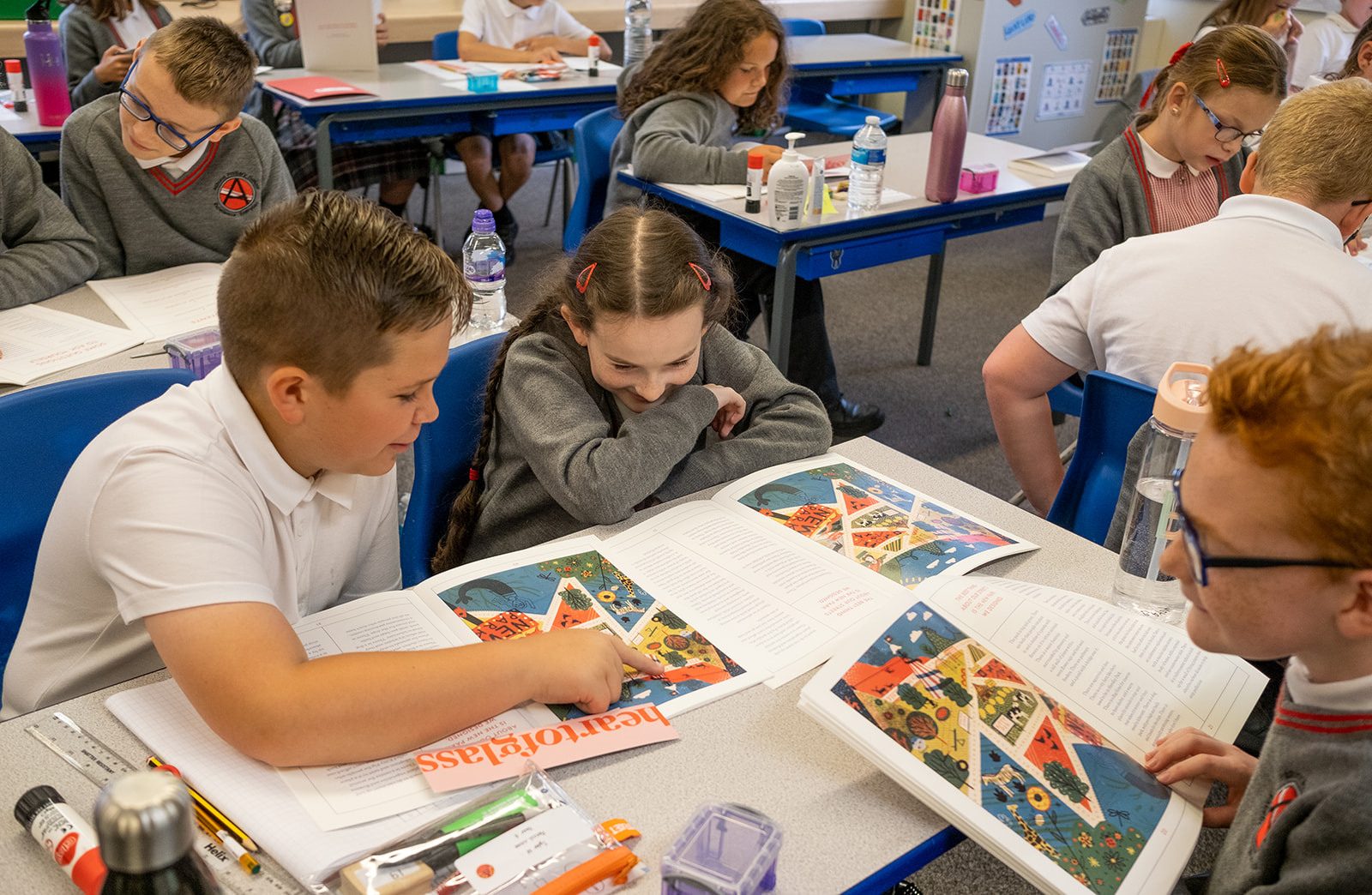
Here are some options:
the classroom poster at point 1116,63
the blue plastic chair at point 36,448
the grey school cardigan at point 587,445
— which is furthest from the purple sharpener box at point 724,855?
the classroom poster at point 1116,63

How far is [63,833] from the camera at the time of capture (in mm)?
847

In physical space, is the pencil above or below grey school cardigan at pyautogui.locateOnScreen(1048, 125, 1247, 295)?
below

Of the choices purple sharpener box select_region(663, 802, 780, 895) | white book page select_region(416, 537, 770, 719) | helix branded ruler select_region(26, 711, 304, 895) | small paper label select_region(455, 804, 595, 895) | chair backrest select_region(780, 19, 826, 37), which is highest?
chair backrest select_region(780, 19, 826, 37)

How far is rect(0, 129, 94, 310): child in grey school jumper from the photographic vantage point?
2.08 metres

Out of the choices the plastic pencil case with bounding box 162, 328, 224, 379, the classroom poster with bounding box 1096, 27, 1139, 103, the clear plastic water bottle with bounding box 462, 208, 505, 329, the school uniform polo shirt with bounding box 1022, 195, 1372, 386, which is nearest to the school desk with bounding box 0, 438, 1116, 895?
the plastic pencil case with bounding box 162, 328, 224, 379

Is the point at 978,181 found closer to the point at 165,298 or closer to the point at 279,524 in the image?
the point at 165,298

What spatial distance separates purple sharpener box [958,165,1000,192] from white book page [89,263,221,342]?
196cm

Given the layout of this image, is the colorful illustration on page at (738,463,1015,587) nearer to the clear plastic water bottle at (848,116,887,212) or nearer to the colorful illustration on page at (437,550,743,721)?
the colorful illustration on page at (437,550,743,721)

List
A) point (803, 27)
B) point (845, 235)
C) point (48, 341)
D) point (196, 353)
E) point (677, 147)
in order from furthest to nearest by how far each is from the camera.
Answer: point (803, 27)
point (677, 147)
point (845, 235)
point (48, 341)
point (196, 353)

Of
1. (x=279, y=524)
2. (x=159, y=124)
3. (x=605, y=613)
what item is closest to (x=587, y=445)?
(x=605, y=613)

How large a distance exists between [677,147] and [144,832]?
8.72 ft

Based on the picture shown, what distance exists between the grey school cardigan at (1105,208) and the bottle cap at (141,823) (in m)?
2.21

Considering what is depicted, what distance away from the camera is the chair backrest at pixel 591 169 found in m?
3.27

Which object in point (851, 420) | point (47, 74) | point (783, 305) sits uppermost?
point (47, 74)
